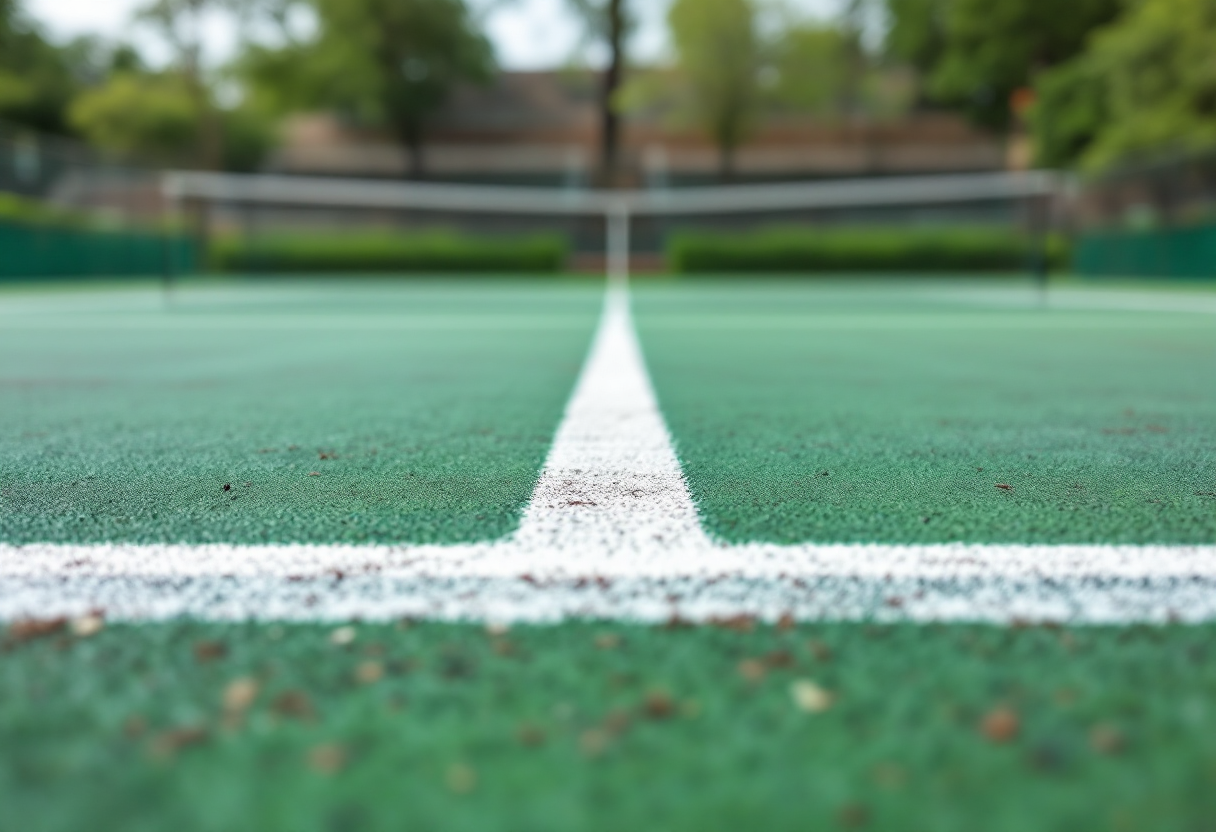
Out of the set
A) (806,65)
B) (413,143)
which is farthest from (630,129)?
(806,65)

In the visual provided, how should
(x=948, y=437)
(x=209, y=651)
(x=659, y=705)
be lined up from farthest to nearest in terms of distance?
(x=948, y=437)
(x=209, y=651)
(x=659, y=705)

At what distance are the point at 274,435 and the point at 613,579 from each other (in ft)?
4.65

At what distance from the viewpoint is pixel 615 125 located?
32.2 metres

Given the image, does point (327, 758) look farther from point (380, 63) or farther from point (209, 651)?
point (380, 63)

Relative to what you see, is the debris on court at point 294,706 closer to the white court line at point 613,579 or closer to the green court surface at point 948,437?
the white court line at point 613,579

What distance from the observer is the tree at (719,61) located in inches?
1262

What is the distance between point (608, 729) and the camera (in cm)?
83

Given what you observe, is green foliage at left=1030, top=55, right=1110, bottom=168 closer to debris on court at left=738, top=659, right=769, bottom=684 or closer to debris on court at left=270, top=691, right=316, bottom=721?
debris on court at left=738, top=659, right=769, bottom=684

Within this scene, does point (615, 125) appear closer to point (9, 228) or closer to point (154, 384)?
point (9, 228)

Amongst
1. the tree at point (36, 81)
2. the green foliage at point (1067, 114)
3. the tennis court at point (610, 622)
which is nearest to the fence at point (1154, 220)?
the green foliage at point (1067, 114)

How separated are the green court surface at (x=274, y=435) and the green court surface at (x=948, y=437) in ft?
1.27

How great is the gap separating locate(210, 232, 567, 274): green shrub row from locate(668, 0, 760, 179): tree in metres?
11.1

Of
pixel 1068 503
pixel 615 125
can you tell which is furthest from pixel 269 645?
pixel 615 125

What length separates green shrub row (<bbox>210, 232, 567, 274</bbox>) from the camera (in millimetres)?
24219
